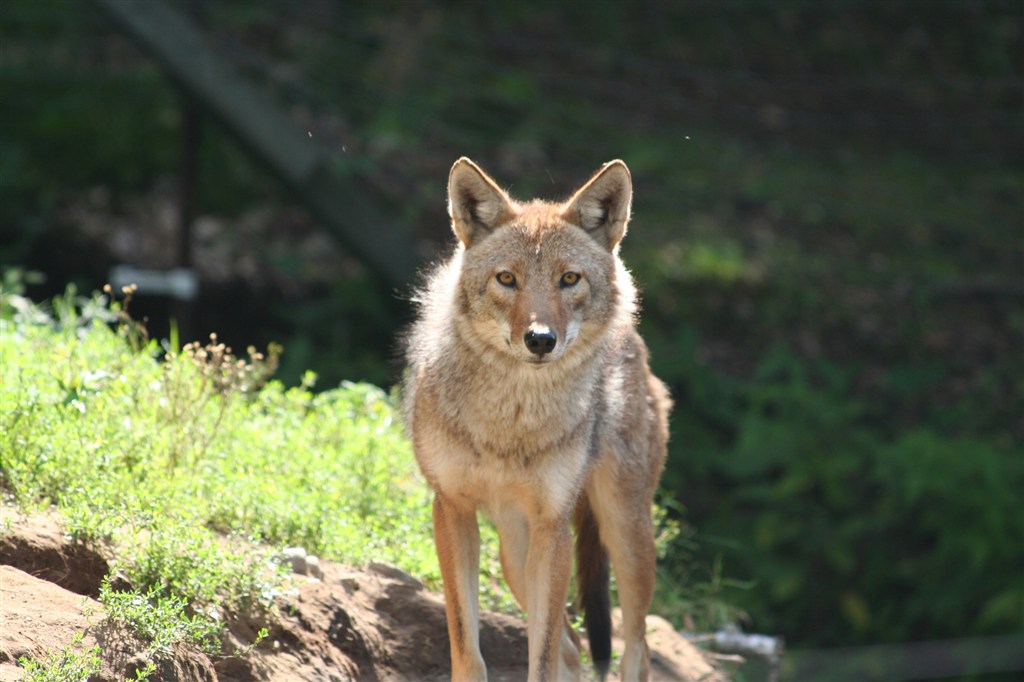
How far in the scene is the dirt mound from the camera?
398 cm

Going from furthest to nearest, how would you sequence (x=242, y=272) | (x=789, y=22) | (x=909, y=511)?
(x=789, y=22) → (x=242, y=272) → (x=909, y=511)

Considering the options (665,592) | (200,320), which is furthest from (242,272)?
(665,592)

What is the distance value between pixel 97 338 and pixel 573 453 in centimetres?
272

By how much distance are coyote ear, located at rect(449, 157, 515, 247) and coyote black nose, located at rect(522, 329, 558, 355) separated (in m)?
0.66

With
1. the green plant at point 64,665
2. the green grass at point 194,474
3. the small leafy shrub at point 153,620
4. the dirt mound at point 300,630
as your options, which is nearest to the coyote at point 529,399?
the dirt mound at point 300,630

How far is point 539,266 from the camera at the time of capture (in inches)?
179

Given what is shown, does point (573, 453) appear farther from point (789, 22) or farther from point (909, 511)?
point (789, 22)

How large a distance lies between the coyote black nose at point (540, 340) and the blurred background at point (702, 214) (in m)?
2.79

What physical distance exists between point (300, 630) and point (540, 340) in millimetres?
1533

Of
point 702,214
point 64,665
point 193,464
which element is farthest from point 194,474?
point 702,214

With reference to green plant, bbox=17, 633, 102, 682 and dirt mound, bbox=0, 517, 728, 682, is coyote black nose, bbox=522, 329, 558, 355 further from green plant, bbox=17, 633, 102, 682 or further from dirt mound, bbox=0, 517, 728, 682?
green plant, bbox=17, 633, 102, 682

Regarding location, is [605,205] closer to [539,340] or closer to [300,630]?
[539,340]

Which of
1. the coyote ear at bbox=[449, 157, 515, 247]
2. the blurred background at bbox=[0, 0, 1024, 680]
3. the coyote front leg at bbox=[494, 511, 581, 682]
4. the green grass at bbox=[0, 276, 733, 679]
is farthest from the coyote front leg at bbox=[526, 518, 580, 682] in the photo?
the blurred background at bbox=[0, 0, 1024, 680]

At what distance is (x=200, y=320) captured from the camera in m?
10.5
